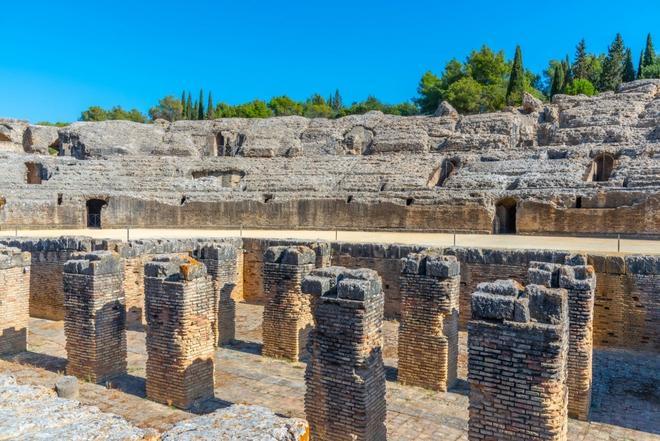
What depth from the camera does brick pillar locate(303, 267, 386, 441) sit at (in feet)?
21.0

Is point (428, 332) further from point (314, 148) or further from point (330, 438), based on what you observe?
point (314, 148)

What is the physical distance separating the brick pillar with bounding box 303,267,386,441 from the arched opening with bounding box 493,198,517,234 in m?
15.1

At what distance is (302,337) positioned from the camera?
1012 cm

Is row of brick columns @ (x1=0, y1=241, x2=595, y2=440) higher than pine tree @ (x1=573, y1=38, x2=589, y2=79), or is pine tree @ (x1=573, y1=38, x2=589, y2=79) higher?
pine tree @ (x1=573, y1=38, x2=589, y2=79)

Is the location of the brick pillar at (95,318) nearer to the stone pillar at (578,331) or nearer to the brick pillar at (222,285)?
the brick pillar at (222,285)

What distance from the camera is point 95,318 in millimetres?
8719

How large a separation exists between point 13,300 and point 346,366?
27.0 ft

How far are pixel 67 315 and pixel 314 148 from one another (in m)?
26.7

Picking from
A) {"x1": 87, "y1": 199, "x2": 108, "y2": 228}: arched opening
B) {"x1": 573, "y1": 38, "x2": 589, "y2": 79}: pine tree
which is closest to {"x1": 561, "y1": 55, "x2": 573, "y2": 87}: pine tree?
{"x1": 573, "y1": 38, "x2": 589, "y2": 79}: pine tree

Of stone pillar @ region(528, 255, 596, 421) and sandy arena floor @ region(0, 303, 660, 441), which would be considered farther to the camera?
stone pillar @ region(528, 255, 596, 421)

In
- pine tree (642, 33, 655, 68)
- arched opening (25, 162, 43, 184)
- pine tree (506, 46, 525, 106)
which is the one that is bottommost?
arched opening (25, 162, 43, 184)

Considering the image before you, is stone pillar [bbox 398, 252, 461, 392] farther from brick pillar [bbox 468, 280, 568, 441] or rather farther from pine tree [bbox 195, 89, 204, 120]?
pine tree [bbox 195, 89, 204, 120]

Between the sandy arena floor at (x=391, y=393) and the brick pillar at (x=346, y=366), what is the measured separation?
2.17 ft

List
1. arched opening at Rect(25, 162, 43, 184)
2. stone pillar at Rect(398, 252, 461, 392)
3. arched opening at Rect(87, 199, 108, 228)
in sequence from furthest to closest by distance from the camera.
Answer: arched opening at Rect(25, 162, 43, 184) < arched opening at Rect(87, 199, 108, 228) < stone pillar at Rect(398, 252, 461, 392)
